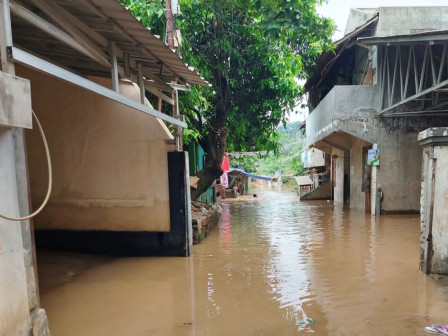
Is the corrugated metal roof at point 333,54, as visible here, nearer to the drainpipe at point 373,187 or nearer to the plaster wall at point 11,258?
the drainpipe at point 373,187

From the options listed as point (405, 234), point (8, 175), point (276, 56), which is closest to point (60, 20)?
point (8, 175)

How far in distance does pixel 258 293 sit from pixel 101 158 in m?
4.08

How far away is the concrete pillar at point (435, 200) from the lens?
4.58 metres

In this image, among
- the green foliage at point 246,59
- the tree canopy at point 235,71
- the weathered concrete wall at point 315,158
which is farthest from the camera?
the weathered concrete wall at point 315,158

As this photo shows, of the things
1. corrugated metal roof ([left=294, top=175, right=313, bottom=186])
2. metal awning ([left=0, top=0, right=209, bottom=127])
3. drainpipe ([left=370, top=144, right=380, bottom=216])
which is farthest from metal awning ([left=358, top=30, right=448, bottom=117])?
corrugated metal roof ([left=294, top=175, right=313, bottom=186])

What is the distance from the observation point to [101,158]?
21.2ft

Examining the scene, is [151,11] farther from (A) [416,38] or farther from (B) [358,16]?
(B) [358,16]

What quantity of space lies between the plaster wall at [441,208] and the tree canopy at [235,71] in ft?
10.9

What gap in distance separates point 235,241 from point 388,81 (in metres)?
6.87

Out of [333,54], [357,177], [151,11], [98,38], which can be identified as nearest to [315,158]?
[357,177]

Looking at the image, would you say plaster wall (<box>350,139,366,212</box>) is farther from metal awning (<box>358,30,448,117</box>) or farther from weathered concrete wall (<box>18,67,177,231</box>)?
weathered concrete wall (<box>18,67,177,231</box>)

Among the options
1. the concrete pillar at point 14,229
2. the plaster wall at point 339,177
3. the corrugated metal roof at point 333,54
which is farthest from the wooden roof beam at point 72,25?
the plaster wall at point 339,177

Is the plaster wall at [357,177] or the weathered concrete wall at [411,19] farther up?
the weathered concrete wall at [411,19]

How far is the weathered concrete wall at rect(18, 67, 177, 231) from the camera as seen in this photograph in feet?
20.7
